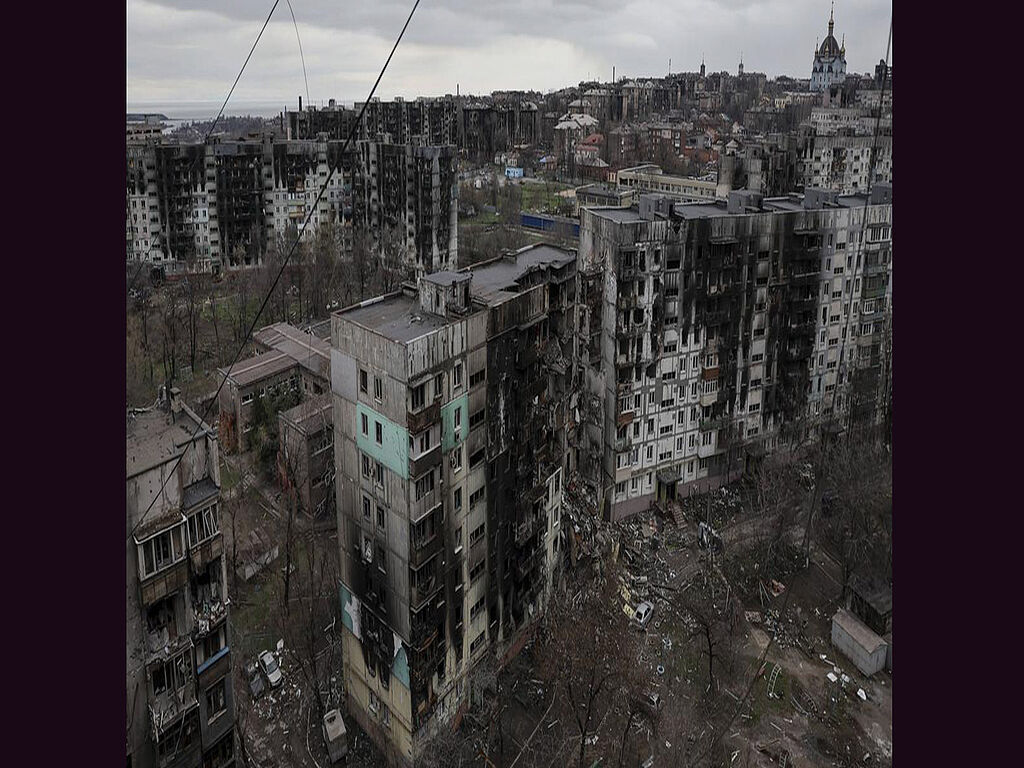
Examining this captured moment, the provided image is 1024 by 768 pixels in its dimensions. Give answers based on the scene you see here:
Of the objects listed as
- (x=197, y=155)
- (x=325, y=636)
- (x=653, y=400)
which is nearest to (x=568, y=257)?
(x=653, y=400)

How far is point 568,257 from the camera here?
1195 cm

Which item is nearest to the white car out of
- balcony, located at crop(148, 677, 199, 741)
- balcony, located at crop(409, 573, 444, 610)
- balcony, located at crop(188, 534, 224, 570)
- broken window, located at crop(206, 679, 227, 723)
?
balcony, located at crop(409, 573, 444, 610)

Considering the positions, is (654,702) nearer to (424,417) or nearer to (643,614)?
(643,614)

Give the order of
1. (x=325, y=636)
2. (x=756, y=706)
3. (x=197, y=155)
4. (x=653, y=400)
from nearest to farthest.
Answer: (x=756, y=706)
(x=325, y=636)
(x=653, y=400)
(x=197, y=155)

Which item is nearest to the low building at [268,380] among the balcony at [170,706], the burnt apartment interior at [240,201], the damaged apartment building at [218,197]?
the balcony at [170,706]

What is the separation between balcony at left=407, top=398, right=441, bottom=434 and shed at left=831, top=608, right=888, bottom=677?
7.42 m

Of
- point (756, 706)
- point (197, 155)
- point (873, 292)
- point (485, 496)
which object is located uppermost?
point (197, 155)

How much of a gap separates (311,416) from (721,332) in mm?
7772

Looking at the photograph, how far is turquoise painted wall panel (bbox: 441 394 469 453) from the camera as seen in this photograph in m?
8.80

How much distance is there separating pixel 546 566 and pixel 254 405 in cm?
823

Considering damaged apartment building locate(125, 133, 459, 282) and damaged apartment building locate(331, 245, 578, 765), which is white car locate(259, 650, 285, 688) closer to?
damaged apartment building locate(331, 245, 578, 765)

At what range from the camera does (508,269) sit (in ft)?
36.5

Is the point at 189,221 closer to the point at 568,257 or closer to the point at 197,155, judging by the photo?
the point at 197,155

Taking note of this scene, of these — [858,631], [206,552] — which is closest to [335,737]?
[206,552]
